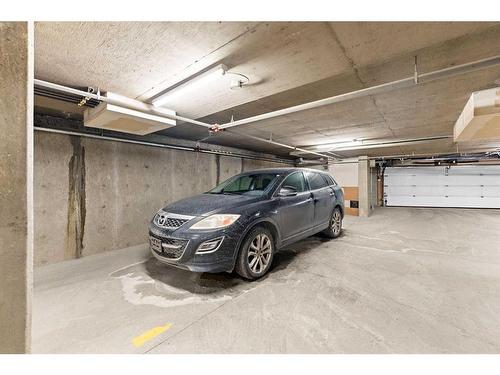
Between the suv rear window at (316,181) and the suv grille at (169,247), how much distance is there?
2645 mm

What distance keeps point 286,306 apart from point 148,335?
4.26 ft

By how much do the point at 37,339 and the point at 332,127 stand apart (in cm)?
535

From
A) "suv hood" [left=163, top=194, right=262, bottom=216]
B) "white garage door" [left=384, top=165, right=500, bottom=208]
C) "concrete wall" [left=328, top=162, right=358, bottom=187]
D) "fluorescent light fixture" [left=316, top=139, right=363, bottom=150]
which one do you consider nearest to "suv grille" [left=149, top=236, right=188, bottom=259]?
"suv hood" [left=163, top=194, right=262, bottom=216]

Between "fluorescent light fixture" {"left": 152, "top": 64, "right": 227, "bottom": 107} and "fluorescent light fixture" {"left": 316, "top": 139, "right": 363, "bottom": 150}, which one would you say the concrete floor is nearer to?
"fluorescent light fixture" {"left": 152, "top": 64, "right": 227, "bottom": 107}

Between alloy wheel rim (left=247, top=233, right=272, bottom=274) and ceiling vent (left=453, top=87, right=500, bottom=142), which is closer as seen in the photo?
ceiling vent (left=453, top=87, right=500, bottom=142)

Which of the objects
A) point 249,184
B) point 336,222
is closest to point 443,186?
point 336,222

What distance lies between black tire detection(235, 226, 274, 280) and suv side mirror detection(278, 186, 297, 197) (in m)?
0.67

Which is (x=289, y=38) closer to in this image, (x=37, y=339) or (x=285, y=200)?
(x=285, y=200)

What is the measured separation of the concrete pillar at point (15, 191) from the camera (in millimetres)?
1012

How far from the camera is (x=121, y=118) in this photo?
298 cm

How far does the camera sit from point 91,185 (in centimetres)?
400

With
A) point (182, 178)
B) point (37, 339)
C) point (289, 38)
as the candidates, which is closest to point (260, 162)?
point (182, 178)

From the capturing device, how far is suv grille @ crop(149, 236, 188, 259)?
2.47m

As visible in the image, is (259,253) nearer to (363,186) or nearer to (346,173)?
(363,186)
